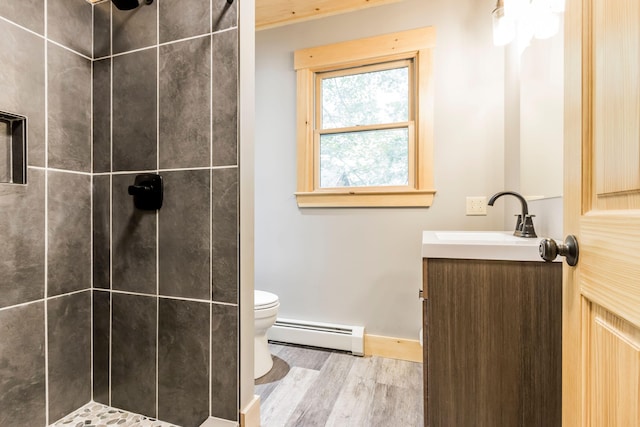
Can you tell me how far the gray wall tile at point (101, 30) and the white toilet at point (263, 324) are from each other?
1.38 meters

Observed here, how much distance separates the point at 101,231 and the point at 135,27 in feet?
2.78

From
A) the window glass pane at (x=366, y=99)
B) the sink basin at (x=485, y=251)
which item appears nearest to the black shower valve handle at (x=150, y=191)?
the sink basin at (x=485, y=251)

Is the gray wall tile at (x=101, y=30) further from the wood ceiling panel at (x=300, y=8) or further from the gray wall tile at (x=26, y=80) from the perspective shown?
the wood ceiling panel at (x=300, y=8)

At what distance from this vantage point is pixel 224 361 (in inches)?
43.8

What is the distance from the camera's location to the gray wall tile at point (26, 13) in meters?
0.99

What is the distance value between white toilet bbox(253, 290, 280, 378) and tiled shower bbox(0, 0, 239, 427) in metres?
0.55

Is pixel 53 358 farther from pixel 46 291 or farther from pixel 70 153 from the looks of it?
pixel 70 153

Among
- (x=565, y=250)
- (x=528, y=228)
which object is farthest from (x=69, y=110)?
(x=528, y=228)

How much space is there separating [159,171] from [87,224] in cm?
41

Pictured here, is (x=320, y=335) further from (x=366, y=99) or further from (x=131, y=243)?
(x=366, y=99)

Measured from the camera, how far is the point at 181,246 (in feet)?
3.77

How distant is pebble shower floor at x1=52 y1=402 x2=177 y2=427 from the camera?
1.15 metres

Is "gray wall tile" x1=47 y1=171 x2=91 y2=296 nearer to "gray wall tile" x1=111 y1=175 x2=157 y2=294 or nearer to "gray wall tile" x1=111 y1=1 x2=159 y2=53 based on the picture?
"gray wall tile" x1=111 y1=175 x2=157 y2=294

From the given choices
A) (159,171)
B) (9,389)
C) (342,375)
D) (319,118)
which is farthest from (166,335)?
(319,118)
